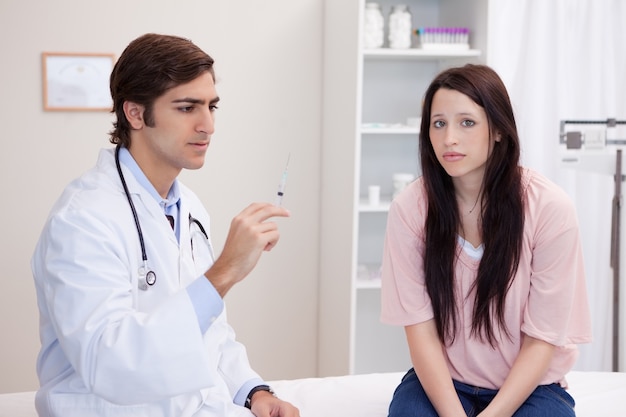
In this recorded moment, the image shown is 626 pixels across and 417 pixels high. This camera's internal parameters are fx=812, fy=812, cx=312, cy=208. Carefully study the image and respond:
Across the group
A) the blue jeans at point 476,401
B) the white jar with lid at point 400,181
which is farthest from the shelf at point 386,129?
the blue jeans at point 476,401

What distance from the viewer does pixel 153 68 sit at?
164cm

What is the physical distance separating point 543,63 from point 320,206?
3.40 ft

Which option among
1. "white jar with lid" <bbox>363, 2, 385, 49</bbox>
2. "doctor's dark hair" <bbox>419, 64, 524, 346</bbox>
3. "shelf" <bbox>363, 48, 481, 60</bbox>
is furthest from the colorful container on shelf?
"doctor's dark hair" <bbox>419, 64, 524, 346</bbox>

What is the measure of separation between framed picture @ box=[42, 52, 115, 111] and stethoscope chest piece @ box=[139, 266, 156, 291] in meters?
1.59

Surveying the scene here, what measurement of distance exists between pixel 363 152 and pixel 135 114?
5.55ft

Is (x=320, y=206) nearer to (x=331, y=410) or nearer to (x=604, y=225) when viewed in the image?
(x=604, y=225)

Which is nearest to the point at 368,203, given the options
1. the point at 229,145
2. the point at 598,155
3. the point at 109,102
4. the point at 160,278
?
the point at 229,145

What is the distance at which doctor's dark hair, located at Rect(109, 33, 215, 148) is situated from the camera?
1.65 metres

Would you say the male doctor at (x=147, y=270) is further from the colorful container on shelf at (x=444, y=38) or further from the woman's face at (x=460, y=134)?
the colorful container on shelf at (x=444, y=38)

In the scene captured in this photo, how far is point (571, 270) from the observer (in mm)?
1888

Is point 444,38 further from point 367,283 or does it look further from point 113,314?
point 113,314

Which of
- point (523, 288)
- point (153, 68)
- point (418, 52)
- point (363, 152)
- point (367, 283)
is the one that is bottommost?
point (367, 283)

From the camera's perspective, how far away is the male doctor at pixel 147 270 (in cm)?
141

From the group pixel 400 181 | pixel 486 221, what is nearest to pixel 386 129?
pixel 400 181
